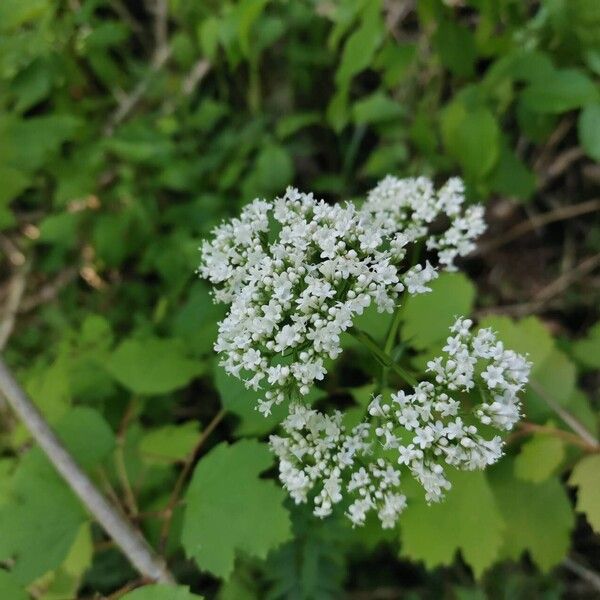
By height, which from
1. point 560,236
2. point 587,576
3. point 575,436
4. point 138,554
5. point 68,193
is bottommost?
point 587,576

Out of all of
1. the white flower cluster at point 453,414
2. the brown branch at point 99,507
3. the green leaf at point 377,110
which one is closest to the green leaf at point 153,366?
the brown branch at point 99,507

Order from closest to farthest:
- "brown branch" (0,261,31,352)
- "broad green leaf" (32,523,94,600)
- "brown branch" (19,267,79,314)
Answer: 1. "broad green leaf" (32,523,94,600)
2. "brown branch" (0,261,31,352)
3. "brown branch" (19,267,79,314)

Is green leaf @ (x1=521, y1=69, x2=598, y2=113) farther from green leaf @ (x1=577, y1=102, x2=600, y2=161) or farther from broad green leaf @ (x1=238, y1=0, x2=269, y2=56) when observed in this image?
broad green leaf @ (x1=238, y1=0, x2=269, y2=56)

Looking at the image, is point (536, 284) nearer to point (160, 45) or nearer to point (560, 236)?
point (560, 236)

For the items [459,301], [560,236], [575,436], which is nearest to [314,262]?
[459,301]

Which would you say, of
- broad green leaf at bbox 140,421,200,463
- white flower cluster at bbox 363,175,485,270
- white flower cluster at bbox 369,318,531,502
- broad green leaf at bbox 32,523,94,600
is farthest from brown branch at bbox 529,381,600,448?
broad green leaf at bbox 32,523,94,600

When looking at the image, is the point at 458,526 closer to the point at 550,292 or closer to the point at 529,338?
the point at 529,338
